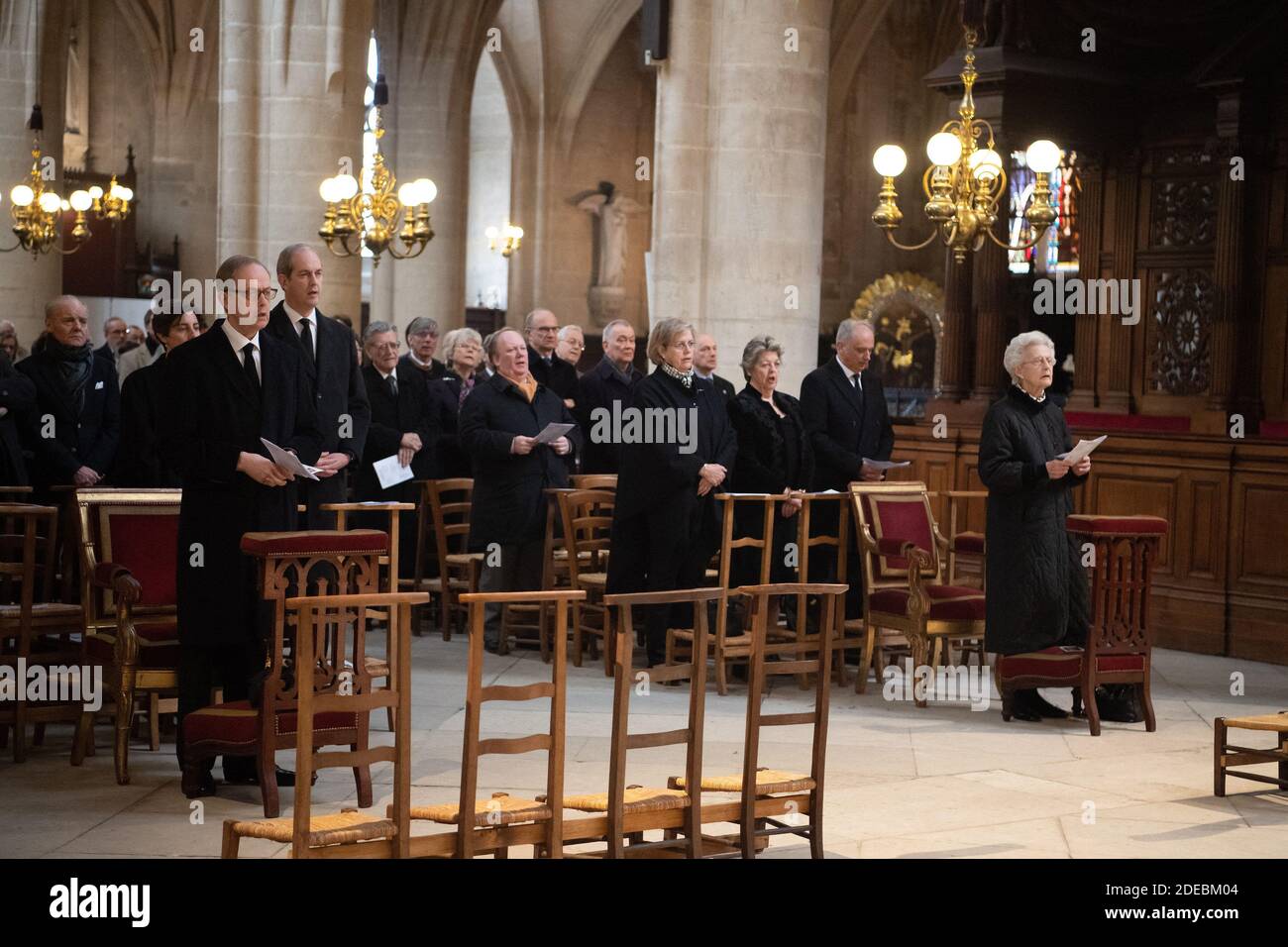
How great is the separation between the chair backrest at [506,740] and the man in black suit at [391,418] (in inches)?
209

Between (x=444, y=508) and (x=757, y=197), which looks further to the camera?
(x=757, y=197)

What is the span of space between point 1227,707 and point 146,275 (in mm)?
21384

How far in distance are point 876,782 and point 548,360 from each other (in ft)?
16.6

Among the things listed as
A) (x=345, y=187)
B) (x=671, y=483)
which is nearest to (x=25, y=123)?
(x=345, y=187)

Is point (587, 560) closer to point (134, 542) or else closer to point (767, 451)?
point (767, 451)

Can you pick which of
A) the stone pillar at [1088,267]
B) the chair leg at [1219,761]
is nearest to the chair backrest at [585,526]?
the chair leg at [1219,761]

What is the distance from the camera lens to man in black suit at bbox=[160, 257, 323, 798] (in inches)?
234

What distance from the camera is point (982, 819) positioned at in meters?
5.85

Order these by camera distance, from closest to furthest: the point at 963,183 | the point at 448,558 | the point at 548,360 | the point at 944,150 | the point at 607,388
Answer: the point at 944,150 < the point at 963,183 < the point at 448,558 < the point at 607,388 < the point at 548,360

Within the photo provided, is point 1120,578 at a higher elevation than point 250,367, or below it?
below

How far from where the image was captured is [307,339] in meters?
6.45

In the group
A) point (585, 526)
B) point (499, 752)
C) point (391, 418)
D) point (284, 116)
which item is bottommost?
point (499, 752)

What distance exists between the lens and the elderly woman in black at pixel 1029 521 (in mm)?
7473

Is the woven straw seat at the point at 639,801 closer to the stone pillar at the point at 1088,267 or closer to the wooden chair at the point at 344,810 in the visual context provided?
the wooden chair at the point at 344,810
